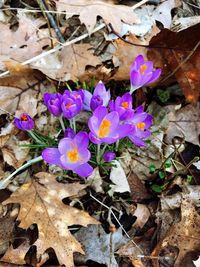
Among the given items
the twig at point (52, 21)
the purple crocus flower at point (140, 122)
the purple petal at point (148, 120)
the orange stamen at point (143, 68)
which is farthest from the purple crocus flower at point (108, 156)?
the twig at point (52, 21)

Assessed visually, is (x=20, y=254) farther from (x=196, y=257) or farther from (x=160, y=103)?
(x=160, y=103)

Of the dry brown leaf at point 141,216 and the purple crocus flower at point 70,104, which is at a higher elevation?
the purple crocus flower at point 70,104

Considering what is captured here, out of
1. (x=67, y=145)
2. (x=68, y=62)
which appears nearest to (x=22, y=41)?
(x=68, y=62)

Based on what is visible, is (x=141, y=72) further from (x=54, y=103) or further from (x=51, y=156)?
(x=51, y=156)

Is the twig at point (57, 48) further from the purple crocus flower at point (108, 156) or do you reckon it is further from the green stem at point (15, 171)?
the purple crocus flower at point (108, 156)

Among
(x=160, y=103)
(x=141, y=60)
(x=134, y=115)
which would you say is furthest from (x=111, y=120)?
(x=160, y=103)

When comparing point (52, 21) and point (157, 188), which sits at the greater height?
point (52, 21)
